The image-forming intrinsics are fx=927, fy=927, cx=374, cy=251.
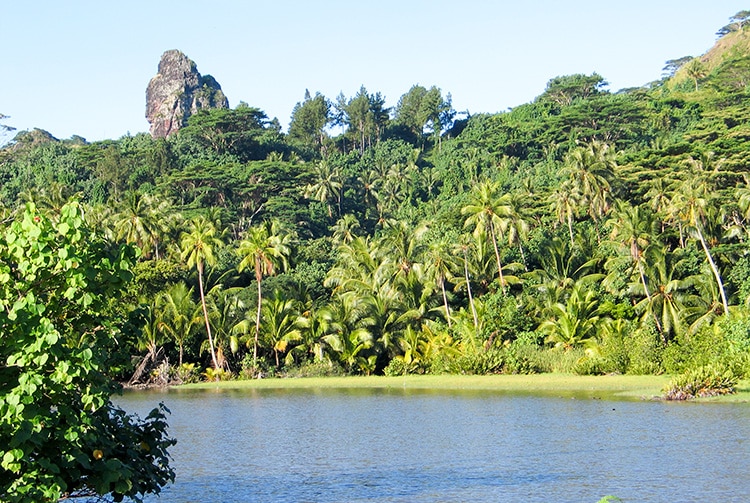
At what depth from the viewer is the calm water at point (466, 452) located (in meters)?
22.6

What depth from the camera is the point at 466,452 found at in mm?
28609

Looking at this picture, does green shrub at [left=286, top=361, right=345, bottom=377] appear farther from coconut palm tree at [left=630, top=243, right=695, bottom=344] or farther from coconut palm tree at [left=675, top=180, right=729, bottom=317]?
coconut palm tree at [left=675, top=180, right=729, bottom=317]

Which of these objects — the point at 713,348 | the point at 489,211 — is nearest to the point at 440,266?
the point at 489,211

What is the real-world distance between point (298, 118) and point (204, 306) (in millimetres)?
64099

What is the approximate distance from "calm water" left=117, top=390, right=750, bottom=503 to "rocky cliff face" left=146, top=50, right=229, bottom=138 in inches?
4267

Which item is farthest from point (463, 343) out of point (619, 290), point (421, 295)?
point (619, 290)

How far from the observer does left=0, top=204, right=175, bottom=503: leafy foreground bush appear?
11930mm

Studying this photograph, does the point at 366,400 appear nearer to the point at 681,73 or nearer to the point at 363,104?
the point at 363,104

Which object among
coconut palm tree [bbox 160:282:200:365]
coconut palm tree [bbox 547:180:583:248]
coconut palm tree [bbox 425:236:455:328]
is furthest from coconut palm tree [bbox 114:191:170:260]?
coconut palm tree [bbox 547:180:583:248]

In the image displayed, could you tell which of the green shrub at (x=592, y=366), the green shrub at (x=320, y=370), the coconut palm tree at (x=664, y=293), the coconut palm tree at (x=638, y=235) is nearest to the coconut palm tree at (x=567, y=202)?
the coconut palm tree at (x=638, y=235)

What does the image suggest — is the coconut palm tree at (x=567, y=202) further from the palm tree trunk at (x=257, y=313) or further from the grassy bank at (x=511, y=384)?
the palm tree trunk at (x=257, y=313)

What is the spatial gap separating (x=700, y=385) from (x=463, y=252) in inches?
1022

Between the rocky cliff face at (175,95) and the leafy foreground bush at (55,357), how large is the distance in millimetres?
134130

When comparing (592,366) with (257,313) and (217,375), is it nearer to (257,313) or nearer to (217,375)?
(257,313)
